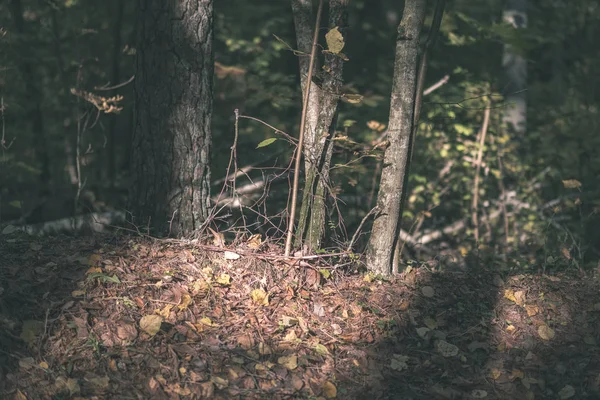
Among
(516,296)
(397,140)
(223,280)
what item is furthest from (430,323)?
(223,280)

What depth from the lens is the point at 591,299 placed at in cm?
517

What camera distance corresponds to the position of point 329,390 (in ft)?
13.2

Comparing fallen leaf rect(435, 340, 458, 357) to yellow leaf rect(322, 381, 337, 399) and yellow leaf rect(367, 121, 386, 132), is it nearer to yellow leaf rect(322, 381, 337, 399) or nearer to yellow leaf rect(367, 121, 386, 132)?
yellow leaf rect(322, 381, 337, 399)

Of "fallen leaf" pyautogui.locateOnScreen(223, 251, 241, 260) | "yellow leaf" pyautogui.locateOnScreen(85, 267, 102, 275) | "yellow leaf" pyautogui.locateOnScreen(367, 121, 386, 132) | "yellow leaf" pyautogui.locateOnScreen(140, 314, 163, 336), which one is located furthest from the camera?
"yellow leaf" pyautogui.locateOnScreen(367, 121, 386, 132)

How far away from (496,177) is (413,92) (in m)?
4.90

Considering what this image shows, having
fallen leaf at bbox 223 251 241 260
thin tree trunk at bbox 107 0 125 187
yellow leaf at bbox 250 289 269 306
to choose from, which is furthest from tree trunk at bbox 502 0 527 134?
yellow leaf at bbox 250 289 269 306

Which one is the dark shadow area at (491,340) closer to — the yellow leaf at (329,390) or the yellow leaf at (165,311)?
the yellow leaf at (329,390)

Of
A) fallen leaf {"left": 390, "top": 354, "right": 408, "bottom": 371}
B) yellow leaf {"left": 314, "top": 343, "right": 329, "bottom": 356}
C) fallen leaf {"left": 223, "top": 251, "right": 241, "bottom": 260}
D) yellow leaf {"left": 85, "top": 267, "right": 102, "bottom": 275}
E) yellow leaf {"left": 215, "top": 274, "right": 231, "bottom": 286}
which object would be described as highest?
fallen leaf {"left": 223, "top": 251, "right": 241, "bottom": 260}

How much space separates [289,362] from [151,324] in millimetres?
913

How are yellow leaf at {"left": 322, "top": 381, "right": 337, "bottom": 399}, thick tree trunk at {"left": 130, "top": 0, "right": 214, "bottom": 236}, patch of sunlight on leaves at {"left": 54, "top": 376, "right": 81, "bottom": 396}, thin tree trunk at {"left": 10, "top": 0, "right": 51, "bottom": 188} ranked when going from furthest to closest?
thin tree trunk at {"left": 10, "top": 0, "right": 51, "bottom": 188} → thick tree trunk at {"left": 130, "top": 0, "right": 214, "bottom": 236} → yellow leaf at {"left": 322, "top": 381, "right": 337, "bottom": 399} → patch of sunlight on leaves at {"left": 54, "top": 376, "right": 81, "bottom": 396}

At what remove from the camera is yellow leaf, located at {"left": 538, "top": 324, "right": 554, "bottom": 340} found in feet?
15.8

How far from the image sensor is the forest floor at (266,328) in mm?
3885

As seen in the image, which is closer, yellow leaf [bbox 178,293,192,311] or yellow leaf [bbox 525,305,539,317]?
yellow leaf [bbox 178,293,192,311]

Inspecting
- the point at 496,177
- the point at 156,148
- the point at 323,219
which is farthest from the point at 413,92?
the point at 496,177
